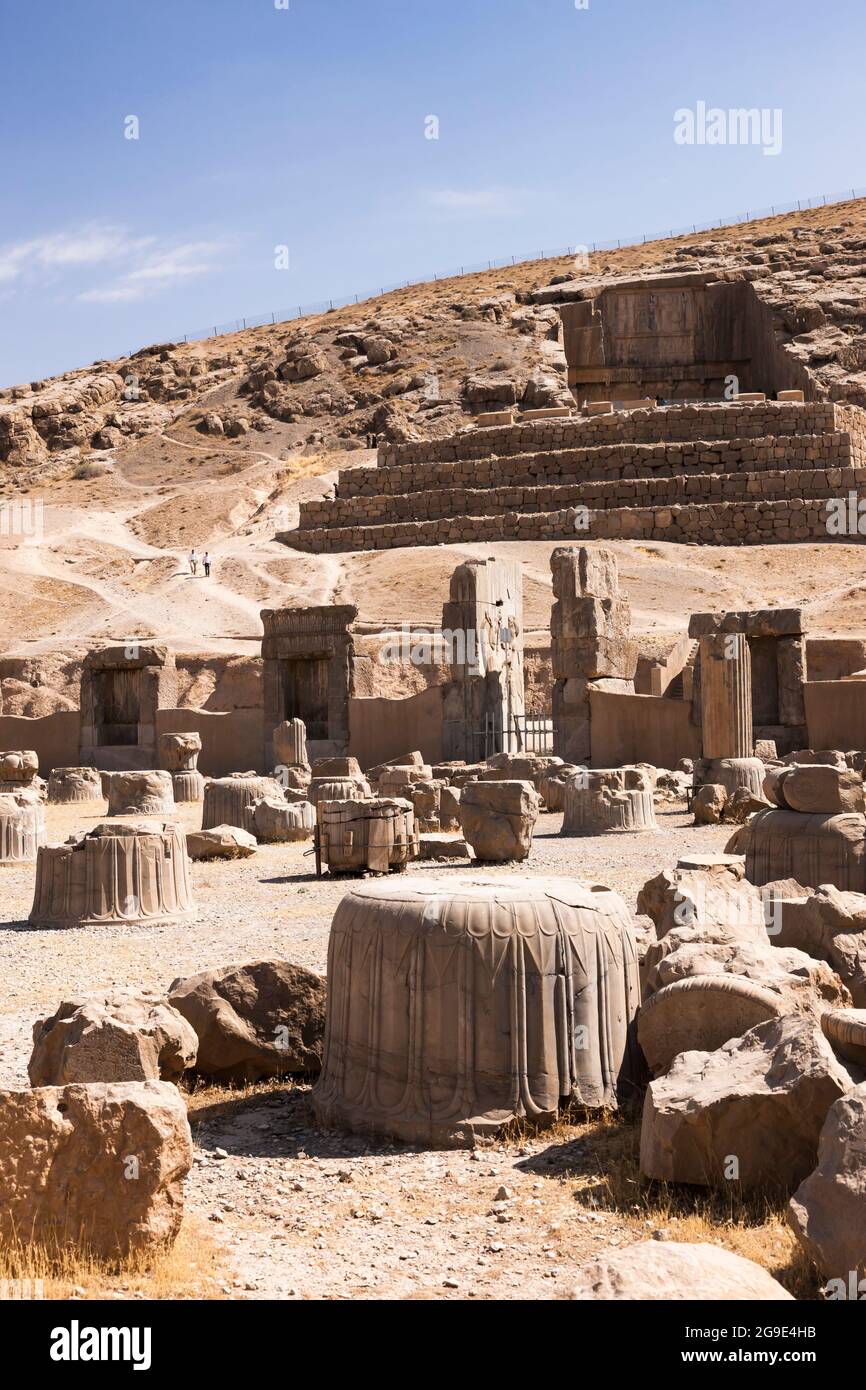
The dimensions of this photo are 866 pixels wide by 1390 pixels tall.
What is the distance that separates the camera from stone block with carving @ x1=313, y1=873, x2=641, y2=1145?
Answer: 492cm

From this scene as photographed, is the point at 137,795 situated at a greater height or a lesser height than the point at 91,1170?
lesser

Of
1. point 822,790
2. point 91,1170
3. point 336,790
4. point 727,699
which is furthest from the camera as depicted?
point 727,699

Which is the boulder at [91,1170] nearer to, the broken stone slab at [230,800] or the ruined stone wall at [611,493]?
the broken stone slab at [230,800]

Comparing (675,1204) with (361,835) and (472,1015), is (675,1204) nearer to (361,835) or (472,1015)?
(472,1015)

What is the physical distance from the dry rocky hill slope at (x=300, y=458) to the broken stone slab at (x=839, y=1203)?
71.5ft

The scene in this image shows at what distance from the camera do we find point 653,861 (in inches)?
448

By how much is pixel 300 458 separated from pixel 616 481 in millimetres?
15312

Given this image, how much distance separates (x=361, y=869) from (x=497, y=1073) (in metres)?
6.31

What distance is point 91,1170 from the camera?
3910 millimetres

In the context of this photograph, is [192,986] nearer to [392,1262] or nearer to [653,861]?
[392,1262]

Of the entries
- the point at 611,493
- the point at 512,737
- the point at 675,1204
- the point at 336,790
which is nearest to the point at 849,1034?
the point at 675,1204

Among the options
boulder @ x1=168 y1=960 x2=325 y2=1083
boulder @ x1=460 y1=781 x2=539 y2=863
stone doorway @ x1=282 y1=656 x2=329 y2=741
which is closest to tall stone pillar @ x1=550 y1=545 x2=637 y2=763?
stone doorway @ x1=282 y1=656 x2=329 y2=741

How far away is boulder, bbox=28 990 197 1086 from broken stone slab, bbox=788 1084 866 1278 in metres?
2.13

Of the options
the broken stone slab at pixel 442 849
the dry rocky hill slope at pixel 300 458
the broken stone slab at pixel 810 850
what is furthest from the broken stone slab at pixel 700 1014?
the dry rocky hill slope at pixel 300 458
